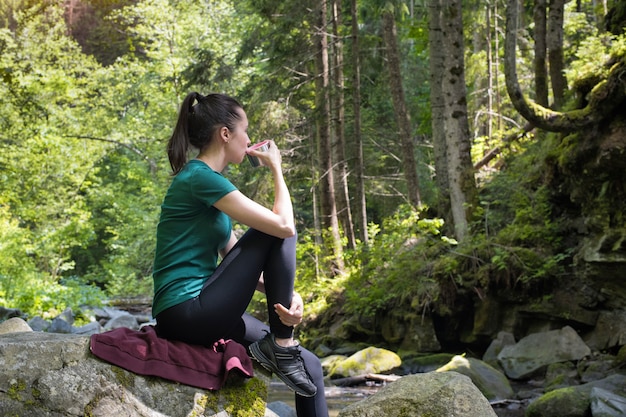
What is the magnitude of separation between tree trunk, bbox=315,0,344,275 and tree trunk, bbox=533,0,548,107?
16.2 ft

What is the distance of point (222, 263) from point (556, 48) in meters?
10.2

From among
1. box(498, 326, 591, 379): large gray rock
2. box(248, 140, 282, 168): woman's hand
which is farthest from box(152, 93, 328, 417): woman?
box(498, 326, 591, 379): large gray rock

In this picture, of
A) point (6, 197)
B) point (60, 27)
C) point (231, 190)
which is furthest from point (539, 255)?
point (60, 27)

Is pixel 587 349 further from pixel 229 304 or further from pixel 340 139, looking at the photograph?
pixel 340 139

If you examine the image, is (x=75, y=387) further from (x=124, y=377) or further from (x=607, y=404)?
(x=607, y=404)

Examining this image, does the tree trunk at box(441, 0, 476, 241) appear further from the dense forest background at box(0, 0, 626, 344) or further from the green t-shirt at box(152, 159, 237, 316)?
the green t-shirt at box(152, 159, 237, 316)

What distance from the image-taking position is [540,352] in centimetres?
905

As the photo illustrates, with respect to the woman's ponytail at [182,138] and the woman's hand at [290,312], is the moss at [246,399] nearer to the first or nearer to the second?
the woman's hand at [290,312]

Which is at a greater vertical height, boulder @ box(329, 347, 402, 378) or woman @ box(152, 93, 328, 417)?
woman @ box(152, 93, 328, 417)

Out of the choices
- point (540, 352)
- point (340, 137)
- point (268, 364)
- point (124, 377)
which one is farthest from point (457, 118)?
point (124, 377)

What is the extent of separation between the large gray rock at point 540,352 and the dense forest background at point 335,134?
1.04m

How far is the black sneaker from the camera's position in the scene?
3.15m

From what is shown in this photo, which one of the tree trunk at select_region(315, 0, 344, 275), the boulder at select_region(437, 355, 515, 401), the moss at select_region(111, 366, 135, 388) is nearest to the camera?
the moss at select_region(111, 366, 135, 388)

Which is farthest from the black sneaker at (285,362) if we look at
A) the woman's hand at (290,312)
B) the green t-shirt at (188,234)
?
the green t-shirt at (188,234)
